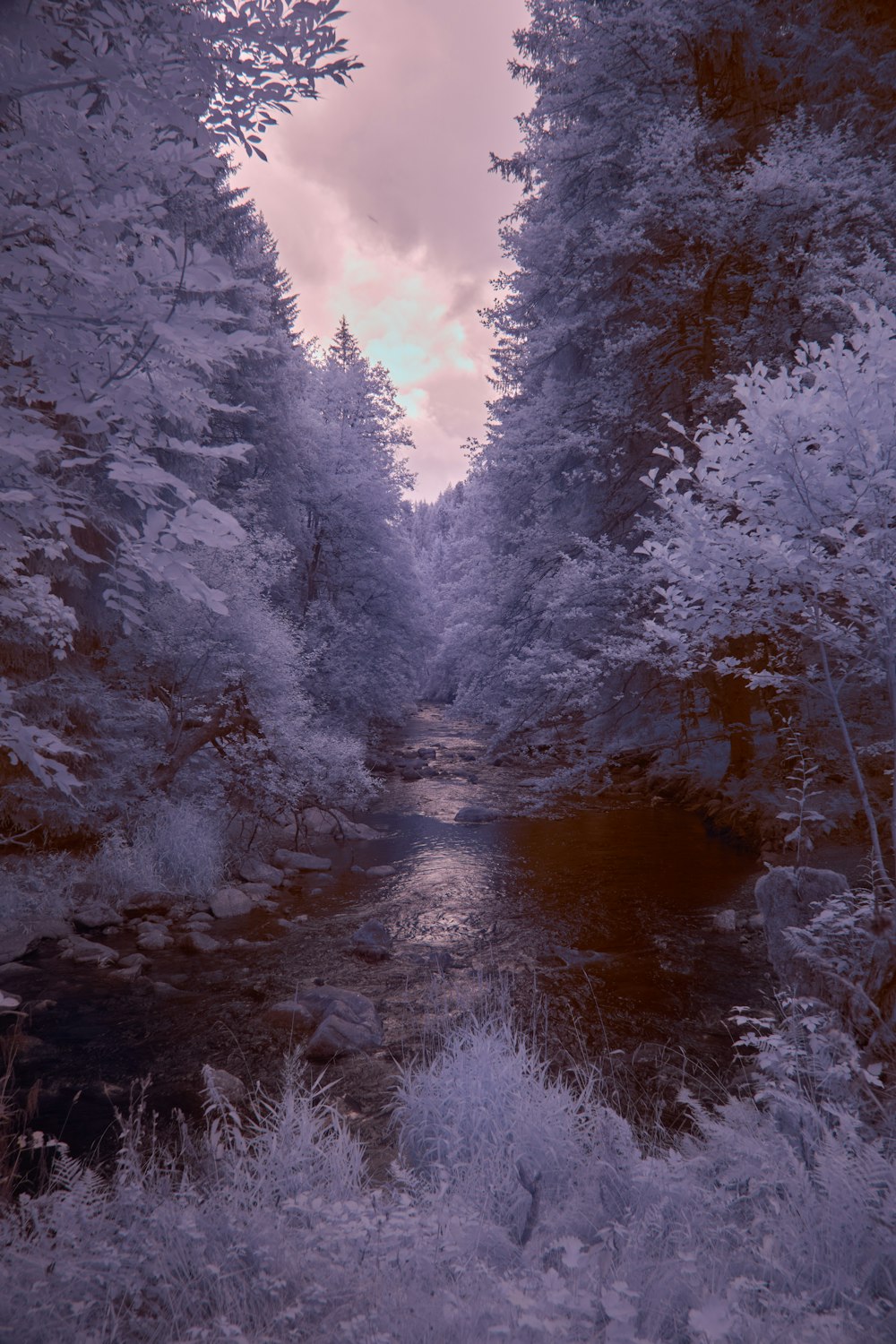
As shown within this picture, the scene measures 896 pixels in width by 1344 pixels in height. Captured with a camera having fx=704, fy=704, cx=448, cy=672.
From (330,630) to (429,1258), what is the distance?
17113mm

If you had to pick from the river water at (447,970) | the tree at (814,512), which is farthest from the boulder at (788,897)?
the tree at (814,512)

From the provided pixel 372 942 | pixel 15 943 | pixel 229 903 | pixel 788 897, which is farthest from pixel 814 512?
pixel 15 943

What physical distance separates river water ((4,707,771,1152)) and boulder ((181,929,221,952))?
0.43 ft

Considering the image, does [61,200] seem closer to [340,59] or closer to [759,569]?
[340,59]

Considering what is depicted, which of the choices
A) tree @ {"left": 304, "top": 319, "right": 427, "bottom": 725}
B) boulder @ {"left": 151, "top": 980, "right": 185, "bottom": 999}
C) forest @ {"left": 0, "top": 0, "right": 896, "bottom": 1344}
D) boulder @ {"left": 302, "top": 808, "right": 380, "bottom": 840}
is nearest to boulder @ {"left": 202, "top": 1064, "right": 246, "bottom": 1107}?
forest @ {"left": 0, "top": 0, "right": 896, "bottom": 1344}

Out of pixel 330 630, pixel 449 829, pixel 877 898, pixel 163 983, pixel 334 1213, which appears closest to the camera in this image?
pixel 334 1213

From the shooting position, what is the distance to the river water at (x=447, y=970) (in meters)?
5.82

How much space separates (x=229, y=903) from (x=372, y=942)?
2352 millimetres

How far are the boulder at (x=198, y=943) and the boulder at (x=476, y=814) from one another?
258 inches

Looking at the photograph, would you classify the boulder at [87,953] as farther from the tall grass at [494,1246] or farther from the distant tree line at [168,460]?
the tall grass at [494,1246]

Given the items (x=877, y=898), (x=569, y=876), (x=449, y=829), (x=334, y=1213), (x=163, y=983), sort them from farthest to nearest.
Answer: (x=449, y=829), (x=569, y=876), (x=163, y=983), (x=877, y=898), (x=334, y=1213)

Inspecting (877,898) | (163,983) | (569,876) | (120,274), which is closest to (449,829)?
(569,876)

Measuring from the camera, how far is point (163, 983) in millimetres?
7324

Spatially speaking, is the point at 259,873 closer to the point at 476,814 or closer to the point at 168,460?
the point at 476,814
